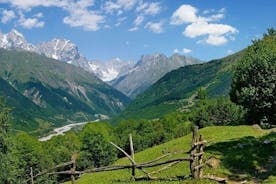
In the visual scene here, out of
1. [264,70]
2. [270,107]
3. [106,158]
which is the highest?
[264,70]

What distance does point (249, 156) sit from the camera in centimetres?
4709

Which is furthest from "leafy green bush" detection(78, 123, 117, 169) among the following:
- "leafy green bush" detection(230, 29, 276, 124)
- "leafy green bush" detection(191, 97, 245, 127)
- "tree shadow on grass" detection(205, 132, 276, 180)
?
"leafy green bush" detection(230, 29, 276, 124)

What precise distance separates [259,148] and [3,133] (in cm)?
4786

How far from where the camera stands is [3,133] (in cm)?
7612

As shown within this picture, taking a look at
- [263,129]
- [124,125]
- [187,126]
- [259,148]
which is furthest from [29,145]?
[259,148]

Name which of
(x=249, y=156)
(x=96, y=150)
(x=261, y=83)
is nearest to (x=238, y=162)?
(x=249, y=156)

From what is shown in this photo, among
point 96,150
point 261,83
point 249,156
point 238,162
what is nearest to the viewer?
point 238,162

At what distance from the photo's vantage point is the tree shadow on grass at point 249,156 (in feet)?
136

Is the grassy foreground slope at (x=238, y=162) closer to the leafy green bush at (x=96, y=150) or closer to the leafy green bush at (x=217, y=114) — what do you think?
the leafy green bush at (x=96, y=150)

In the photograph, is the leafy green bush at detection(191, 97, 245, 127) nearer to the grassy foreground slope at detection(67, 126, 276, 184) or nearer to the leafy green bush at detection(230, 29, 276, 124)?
the grassy foreground slope at detection(67, 126, 276, 184)

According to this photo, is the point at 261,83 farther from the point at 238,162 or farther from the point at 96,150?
the point at 96,150

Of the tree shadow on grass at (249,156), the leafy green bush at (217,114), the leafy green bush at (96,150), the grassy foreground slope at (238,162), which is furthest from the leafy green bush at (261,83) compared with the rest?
the leafy green bush at (217,114)

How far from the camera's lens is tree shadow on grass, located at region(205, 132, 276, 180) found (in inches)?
1635

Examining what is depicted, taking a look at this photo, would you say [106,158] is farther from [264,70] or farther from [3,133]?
[264,70]
